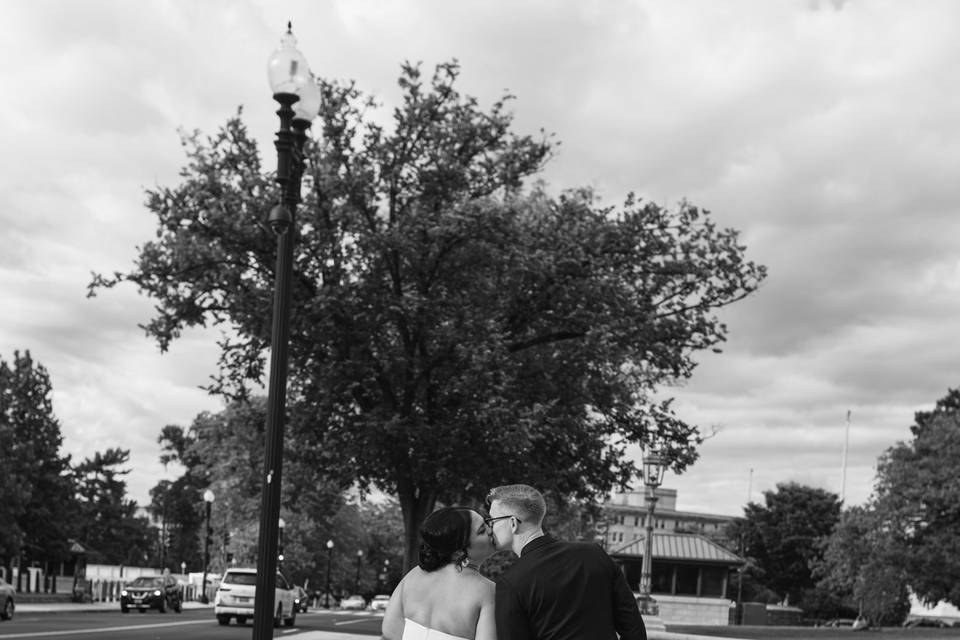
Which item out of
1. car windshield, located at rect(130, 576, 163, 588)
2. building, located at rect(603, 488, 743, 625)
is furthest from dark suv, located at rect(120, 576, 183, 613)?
building, located at rect(603, 488, 743, 625)

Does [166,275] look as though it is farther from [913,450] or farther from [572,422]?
[913,450]

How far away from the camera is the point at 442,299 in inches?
975

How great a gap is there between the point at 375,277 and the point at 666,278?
301 inches

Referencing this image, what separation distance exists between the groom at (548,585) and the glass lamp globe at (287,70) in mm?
5885

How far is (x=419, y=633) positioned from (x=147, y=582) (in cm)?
4178

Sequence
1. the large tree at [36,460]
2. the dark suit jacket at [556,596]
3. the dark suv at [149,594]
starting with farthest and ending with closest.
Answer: the large tree at [36,460] < the dark suv at [149,594] < the dark suit jacket at [556,596]

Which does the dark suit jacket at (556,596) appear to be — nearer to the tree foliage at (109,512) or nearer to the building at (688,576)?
the building at (688,576)

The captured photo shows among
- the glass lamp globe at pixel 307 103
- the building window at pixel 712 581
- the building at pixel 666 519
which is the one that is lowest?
the building at pixel 666 519

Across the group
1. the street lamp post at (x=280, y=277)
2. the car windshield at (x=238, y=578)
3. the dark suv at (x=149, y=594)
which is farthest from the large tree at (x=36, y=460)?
the street lamp post at (x=280, y=277)

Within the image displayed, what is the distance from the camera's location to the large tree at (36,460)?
6525cm

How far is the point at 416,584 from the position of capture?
505cm

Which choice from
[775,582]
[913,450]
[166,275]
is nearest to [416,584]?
[166,275]

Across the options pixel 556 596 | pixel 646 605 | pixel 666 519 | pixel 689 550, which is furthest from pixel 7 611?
pixel 666 519

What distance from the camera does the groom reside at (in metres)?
4.88
